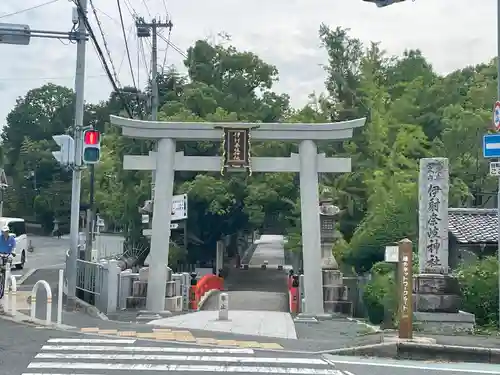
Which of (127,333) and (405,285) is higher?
(405,285)

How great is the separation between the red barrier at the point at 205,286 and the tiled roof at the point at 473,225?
9594 millimetres

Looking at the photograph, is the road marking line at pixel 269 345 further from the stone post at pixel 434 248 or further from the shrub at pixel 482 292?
the shrub at pixel 482 292

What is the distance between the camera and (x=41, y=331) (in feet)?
40.1

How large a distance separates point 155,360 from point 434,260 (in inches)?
360

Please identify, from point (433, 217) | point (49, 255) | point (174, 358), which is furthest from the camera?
point (49, 255)

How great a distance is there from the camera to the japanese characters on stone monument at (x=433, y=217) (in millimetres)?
16672

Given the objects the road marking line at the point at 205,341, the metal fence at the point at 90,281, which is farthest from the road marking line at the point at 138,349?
the metal fence at the point at 90,281

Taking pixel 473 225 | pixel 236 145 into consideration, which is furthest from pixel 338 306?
pixel 236 145

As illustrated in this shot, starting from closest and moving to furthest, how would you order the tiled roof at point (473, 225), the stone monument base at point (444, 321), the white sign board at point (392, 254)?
1. the white sign board at point (392, 254)
2. the stone monument base at point (444, 321)
3. the tiled roof at point (473, 225)

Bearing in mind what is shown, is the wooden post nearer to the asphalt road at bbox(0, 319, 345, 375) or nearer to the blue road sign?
the asphalt road at bbox(0, 319, 345, 375)

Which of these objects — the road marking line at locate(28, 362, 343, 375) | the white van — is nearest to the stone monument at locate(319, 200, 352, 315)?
the road marking line at locate(28, 362, 343, 375)

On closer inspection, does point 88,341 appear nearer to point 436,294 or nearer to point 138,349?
point 138,349

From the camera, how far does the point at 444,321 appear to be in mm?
15281

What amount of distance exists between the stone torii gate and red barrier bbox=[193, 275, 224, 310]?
4.59 metres
